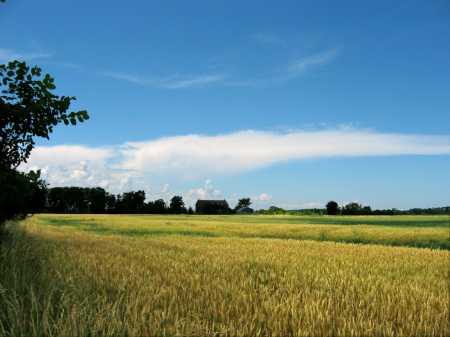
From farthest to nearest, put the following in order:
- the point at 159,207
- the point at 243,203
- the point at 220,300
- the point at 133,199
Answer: the point at 243,203 → the point at 133,199 → the point at 159,207 → the point at 220,300

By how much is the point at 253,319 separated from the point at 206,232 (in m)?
15.3

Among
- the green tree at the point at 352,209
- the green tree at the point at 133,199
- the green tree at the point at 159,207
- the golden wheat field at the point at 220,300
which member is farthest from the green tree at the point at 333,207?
the golden wheat field at the point at 220,300

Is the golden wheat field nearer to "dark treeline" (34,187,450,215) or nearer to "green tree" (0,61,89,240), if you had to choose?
"green tree" (0,61,89,240)

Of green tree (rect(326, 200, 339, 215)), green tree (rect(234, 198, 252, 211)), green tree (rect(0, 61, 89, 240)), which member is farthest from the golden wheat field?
green tree (rect(234, 198, 252, 211))

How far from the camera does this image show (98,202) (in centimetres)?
9869

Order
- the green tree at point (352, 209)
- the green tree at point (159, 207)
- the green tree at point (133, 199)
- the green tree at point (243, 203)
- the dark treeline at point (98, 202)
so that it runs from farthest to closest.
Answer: the green tree at point (243, 203)
the green tree at point (133, 199)
the dark treeline at point (98, 202)
the green tree at point (159, 207)
the green tree at point (352, 209)

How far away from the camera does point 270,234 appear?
1797cm

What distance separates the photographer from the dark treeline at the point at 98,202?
311 feet

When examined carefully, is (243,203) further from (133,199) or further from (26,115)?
(26,115)

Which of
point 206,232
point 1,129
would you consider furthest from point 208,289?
point 206,232

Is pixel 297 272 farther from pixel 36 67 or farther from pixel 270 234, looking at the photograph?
pixel 270 234

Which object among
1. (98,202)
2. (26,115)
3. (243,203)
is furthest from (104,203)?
(26,115)

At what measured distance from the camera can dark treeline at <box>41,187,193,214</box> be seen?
94.9 meters

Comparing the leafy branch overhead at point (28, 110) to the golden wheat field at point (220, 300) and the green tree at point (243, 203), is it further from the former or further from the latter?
the green tree at point (243, 203)
